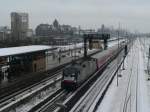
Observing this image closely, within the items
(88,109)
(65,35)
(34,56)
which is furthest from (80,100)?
(65,35)

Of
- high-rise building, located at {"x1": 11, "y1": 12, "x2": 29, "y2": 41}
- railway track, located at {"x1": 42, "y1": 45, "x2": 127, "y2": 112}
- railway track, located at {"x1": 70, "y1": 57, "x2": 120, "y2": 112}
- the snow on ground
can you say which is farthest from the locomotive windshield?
high-rise building, located at {"x1": 11, "y1": 12, "x2": 29, "y2": 41}

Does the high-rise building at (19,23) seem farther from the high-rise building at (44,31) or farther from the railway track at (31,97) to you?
the railway track at (31,97)

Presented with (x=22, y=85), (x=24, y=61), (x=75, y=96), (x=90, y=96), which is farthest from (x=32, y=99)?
(x=24, y=61)

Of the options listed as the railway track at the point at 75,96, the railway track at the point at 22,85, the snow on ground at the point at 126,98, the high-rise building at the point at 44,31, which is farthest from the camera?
the high-rise building at the point at 44,31

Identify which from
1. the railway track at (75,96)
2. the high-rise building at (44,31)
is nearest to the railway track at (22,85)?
the railway track at (75,96)

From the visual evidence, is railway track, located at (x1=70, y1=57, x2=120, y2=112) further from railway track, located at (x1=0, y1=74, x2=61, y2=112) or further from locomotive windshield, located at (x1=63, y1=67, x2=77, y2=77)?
railway track, located at (x1=0, y1=74, x2=61, y2=112)

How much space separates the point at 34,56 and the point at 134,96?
1572 centimetres

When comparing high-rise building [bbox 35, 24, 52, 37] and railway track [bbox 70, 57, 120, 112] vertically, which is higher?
high-rise building [bbox 35, 24, 52, 37]

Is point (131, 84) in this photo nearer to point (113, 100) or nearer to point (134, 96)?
point (134, 96)

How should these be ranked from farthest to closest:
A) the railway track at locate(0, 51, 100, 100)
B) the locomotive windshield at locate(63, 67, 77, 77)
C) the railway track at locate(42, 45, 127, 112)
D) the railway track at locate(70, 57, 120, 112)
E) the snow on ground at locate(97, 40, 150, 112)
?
1. the locomotive windshield at locate(63, 67, 77, 77)
2. the railway track at locate(0, 51, 100, 100)
3. the snow on ground at locate(97, 40, 150, 112)
4. the railway track at locate(70, 57, 120, 112)
5. the railway track at locate(42, 45, 127, 112)

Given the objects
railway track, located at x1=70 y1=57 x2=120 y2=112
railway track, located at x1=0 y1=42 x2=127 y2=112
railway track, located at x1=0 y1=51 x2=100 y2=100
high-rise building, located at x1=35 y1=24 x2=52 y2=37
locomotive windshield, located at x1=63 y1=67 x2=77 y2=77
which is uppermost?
high-rise building, located at x1=35 y1=24 x2=52 y2=37

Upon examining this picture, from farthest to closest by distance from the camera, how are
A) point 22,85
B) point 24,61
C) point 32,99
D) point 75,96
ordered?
1. point 24,61
2. point 22,85
3. point 75,96
4. point 32,99

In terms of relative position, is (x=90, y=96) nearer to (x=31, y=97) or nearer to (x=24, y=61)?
(x=31, y=97)

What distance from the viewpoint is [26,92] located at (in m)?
26.8
